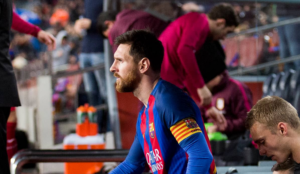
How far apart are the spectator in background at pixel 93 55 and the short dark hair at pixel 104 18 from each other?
0.16 m

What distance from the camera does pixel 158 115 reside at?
4.79 feet

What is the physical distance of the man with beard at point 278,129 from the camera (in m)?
1.52

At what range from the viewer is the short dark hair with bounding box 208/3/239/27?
258 cm

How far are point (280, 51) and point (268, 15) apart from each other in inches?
12.4

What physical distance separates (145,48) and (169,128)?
360mm

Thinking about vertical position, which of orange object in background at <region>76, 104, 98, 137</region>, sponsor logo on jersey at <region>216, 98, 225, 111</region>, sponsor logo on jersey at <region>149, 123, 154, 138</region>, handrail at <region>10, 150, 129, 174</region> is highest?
sponsor logo on jersey at <region>149, 123, 154, 138</region>

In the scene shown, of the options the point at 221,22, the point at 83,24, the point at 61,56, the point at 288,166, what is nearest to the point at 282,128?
the point at 288,166

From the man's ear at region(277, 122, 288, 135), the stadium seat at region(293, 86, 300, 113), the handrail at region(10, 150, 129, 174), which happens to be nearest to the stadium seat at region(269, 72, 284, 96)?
the stadium seat at region(293, 86, 300, 113)

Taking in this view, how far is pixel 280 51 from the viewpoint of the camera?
3029 mm

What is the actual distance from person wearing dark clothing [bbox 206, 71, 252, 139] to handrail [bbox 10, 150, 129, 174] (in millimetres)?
1051

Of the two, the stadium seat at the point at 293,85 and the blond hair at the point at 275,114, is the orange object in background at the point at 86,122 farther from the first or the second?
the blond hair at the point at 275,114

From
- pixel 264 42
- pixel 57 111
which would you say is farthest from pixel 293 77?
pixel 57 111

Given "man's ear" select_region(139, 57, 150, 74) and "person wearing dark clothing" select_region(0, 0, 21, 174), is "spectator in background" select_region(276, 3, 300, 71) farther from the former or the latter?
"person wearing dark clothing" select_region(0, 0, 21, 174)

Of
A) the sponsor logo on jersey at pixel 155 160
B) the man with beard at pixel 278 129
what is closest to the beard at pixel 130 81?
the sponsor logo on jersey at pixel 155 160
